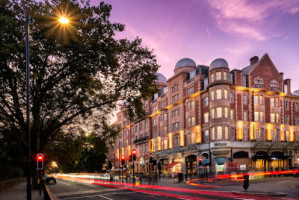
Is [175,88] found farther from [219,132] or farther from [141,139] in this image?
[141,139]

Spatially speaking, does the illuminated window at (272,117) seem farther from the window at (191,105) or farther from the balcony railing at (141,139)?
the balcony railing at (141,139)

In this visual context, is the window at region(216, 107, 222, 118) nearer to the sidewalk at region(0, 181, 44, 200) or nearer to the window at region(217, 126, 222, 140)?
the window at region(217, 126, 222, 140)

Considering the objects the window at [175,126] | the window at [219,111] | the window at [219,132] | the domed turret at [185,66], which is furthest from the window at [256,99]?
Answer: the window at [175,126]

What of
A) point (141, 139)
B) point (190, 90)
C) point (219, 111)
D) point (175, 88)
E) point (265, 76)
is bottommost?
point (141, 139)

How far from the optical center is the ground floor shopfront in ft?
144

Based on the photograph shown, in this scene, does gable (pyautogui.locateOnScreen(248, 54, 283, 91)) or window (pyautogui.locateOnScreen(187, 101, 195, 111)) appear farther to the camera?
window (pyautogui.locateOnScreen(187, 101, 195, 111))

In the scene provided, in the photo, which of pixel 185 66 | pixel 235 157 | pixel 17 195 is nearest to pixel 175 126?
pixel 185 66

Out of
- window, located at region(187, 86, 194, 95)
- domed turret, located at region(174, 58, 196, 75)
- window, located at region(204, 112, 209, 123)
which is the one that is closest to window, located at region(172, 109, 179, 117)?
window, located at region(187, 86, 194, 95)

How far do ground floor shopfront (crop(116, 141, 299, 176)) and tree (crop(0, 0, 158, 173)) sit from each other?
69.8 ft

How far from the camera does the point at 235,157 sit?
146 feet

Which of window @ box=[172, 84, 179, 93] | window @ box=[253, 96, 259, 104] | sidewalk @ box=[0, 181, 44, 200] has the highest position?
window @ box=[172, 84, 179, 93]

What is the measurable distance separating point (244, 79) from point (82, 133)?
31.5 meters

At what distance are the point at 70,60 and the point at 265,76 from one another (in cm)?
4164

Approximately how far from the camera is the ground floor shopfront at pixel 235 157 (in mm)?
43781
